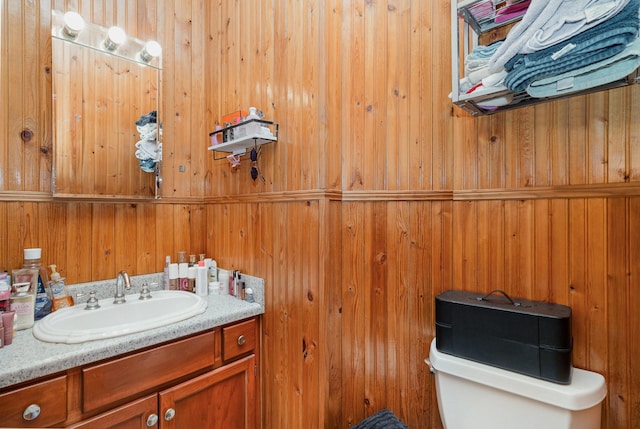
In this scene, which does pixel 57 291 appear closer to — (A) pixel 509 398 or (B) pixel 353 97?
(B) pixel 353 97

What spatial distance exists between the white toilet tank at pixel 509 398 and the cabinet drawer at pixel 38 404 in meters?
1.19

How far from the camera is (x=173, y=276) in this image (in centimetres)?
162

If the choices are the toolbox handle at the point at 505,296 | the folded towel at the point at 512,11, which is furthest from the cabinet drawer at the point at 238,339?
the folded towel at the point at 512,11

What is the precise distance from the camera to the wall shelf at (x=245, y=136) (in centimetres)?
136

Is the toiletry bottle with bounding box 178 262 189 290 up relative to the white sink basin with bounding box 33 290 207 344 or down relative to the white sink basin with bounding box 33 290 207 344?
up

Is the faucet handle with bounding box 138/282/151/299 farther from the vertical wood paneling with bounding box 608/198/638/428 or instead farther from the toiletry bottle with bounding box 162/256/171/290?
the vertical wood paneling with bounding box 608/198/638/428

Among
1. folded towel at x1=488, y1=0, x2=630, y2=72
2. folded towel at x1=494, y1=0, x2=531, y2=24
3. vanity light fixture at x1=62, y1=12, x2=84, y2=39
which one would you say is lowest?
folded towel at x1=488, y1=0, x2=630, y2=72

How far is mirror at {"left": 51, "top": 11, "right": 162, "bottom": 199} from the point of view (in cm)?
138

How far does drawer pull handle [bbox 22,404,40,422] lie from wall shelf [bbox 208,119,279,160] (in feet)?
3.68

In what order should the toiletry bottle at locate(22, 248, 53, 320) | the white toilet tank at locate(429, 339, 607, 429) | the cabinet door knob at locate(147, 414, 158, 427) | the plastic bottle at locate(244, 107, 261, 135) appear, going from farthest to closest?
the plastic bottle at locate(244, 107, 261, 135) < the toiletry bottle at locate(22, 248, 53, 320) < the cabinet door knob at locate(147, 414, 158, 427) < the white toilet tank at locate(429, 339, 607, 429)

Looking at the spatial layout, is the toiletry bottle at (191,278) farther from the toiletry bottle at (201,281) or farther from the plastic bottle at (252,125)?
the plastic bottle at (252,125)

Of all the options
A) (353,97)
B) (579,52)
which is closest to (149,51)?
(353,97)

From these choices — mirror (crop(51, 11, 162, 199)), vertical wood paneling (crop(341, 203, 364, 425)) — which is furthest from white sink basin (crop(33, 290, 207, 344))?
vertical wood paneling (crop(341, 203, 364, 425))

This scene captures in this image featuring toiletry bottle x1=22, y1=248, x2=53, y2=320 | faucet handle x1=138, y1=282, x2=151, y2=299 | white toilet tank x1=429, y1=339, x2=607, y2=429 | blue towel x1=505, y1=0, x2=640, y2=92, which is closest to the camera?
blue towel x1=505, y1=0, x2=640, y2=92
